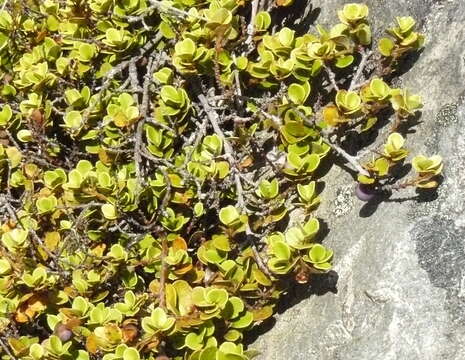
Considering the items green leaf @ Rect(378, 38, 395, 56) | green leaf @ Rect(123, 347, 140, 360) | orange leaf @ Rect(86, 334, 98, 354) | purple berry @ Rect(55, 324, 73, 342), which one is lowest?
purple berry @ Rect(55, 324, 73, 342)

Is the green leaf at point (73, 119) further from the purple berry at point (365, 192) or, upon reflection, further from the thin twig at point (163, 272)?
the purple berry at point (365, 192)

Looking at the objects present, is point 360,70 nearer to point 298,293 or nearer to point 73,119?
point 298,293

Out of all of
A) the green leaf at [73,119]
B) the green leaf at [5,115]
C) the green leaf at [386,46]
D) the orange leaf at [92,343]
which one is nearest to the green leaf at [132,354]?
the orange leaf at [92,343]

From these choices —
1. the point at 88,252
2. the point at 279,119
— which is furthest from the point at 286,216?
the point at 88,252

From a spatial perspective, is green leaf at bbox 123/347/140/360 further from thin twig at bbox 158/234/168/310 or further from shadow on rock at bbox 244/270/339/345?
shadow on rock at bbox 244/270/339/345

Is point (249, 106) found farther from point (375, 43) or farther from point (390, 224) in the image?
point (390, 224)

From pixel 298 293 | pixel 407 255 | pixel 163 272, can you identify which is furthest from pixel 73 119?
pixel 407 255

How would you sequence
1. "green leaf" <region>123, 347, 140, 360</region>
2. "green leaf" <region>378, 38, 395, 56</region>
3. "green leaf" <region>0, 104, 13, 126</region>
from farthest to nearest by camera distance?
"green leaf" <region>0, 104, 13, 126</region>
"green leaf" <region>378, 38, 395, 56</region>
"green leaf" <region>123, 347, 140, 360</region>

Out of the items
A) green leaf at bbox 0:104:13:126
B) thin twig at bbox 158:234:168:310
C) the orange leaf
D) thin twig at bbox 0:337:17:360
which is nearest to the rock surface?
thin twig at bbox 158:234:168:310
